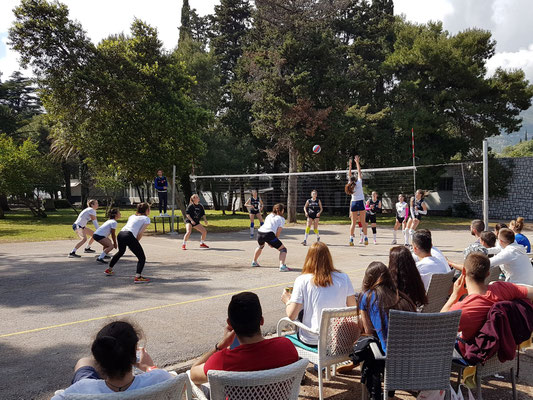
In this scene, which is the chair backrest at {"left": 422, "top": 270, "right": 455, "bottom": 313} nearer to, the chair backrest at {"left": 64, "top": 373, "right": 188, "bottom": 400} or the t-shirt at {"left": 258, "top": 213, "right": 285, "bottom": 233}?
the chair backrest at {"left": 64, "top": 373, "right": 188, "bottom": 400}

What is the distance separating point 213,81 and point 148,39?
47.6ft

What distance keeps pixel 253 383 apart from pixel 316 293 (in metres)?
1.77

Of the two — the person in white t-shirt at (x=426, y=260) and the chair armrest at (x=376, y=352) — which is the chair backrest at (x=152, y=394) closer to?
the chair armrest at (x=376, y=352)

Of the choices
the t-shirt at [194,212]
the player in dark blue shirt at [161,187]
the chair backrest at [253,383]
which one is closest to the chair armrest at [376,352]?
the chair backrest at [253,383]

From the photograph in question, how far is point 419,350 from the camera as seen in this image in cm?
303

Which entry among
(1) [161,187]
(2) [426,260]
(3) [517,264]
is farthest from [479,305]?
(1) [161,187]

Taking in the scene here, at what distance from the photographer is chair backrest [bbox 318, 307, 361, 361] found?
349cm

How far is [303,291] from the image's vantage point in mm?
4000

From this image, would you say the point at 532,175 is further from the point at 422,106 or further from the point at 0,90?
the point at 0,90

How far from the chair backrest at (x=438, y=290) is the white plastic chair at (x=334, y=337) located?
3.59ft

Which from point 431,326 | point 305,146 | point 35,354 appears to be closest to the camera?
point 431,326

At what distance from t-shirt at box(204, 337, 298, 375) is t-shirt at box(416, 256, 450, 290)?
2.47 metres

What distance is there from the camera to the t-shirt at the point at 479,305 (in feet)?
11.2

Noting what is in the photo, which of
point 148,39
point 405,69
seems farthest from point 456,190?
point 148,39
